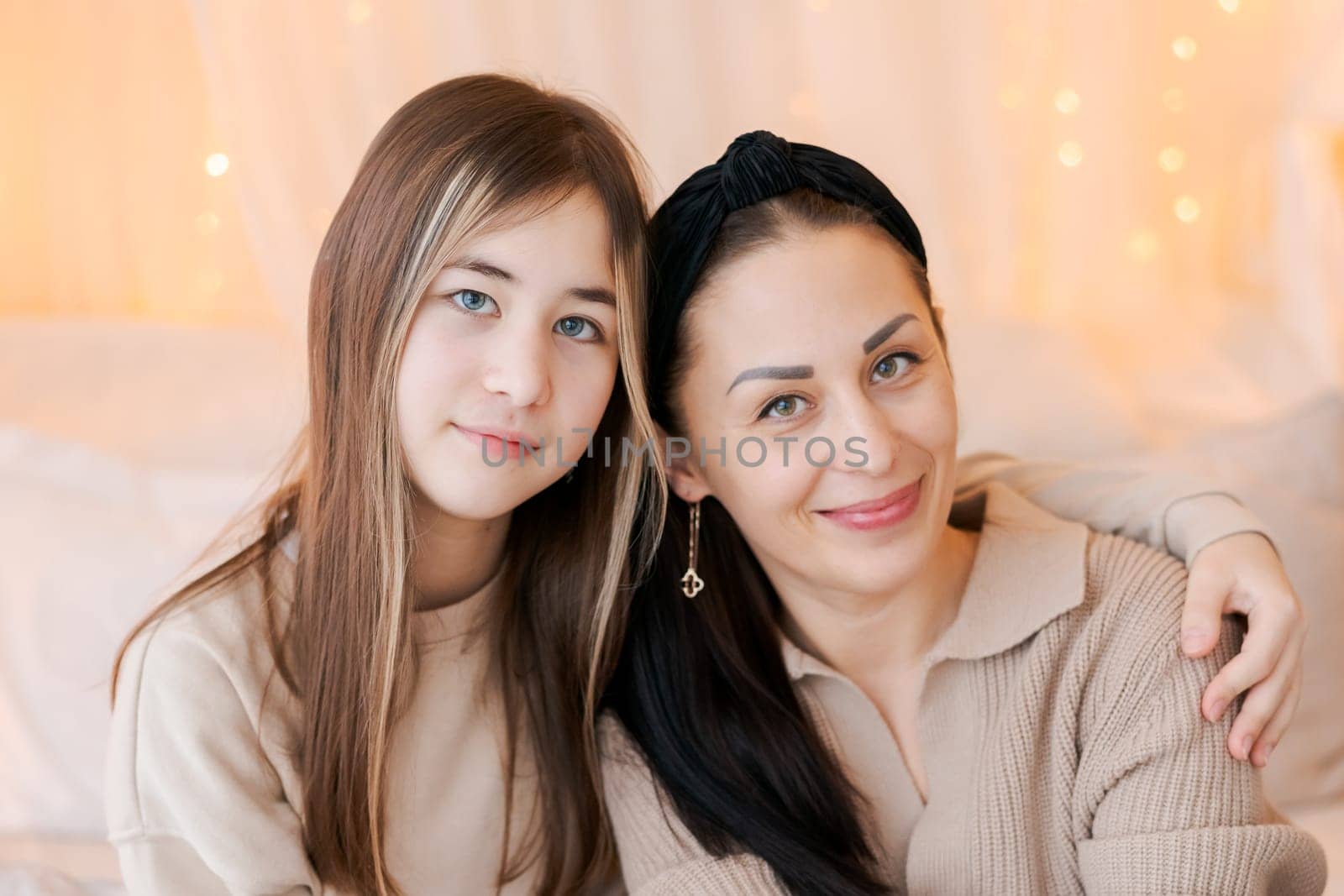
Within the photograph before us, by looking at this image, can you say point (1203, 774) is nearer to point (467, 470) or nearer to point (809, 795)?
point (809, 795)

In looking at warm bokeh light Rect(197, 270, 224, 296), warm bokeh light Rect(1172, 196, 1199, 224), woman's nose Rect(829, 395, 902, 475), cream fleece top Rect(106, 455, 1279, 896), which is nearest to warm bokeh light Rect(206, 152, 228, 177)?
warm bokeh light Rect(197, 270, 224, 296)

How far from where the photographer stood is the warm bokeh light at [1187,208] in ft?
8.50

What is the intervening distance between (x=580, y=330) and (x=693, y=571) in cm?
35

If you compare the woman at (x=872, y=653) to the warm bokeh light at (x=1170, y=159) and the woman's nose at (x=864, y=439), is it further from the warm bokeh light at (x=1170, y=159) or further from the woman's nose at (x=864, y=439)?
the warm bokeh light at (x=1170, y=159)

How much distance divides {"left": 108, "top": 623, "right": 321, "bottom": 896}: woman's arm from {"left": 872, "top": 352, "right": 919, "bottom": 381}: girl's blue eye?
781mm

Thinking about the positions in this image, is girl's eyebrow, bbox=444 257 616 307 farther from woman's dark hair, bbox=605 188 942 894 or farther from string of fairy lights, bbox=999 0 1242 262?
string of fairy lights, bbox=999 0 1242 262

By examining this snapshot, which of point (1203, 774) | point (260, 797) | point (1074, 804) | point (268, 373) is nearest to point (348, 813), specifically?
point (260, 797)

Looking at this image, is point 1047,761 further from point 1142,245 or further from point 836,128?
point 1142,245

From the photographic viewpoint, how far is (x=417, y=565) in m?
1.48

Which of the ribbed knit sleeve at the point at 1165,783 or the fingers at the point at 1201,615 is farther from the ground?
the fingers at the point at 1201,615

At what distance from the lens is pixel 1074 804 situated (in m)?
1.42

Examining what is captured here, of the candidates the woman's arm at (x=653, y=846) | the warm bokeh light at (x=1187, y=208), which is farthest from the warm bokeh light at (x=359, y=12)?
the warm bokeh light at (x=1187, y=208)

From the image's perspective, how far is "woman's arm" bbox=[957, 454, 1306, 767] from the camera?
1.34 m

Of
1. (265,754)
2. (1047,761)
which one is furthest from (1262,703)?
(265,754)
